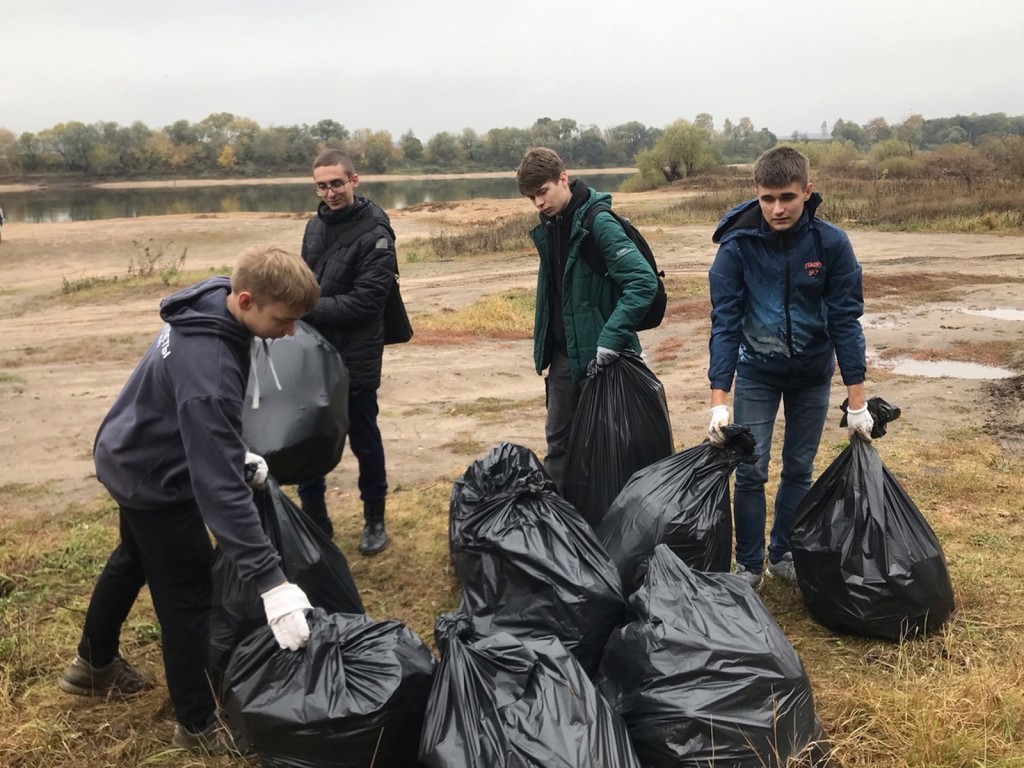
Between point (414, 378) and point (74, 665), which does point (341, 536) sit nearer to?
point (74, 665)

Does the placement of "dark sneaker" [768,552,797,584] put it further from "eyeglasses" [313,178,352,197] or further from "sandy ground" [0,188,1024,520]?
"eyeglasses" [313,178,352,197]

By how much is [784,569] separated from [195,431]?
88.9 inches

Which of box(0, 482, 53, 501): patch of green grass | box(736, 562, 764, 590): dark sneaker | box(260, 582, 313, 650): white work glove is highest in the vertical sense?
box(260, 582, 313, 650): white work glove

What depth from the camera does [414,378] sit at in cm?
704

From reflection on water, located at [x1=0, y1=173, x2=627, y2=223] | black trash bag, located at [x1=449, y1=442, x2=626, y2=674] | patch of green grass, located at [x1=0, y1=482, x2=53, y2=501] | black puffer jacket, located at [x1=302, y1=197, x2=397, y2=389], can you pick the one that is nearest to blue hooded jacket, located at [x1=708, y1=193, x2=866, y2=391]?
black trash bag, located at [x1=449, y1=442, x2=626, y2=674]

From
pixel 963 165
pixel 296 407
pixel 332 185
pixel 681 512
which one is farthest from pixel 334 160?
pixel 963 165

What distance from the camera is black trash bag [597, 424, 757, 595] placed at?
2.50 metres

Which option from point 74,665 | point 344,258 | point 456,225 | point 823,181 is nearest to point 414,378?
point 344,258

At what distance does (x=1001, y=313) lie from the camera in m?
8.88

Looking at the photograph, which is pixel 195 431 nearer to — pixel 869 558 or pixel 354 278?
pixel 354 278

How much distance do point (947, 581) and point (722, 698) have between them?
3.88 ft

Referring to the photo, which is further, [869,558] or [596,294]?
[596,294]

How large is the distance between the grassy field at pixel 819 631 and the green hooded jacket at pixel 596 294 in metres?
1.06

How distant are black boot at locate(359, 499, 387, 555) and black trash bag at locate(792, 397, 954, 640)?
176 centimetres
